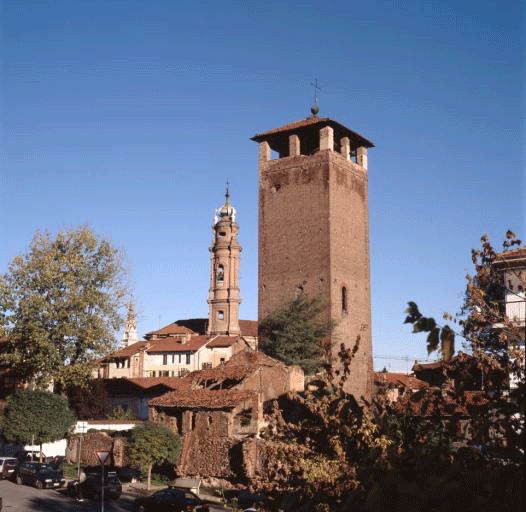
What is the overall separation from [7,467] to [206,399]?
892 cm

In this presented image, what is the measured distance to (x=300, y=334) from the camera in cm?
3850

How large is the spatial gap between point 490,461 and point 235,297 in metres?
73.3

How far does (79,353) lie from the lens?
36875 millimetres

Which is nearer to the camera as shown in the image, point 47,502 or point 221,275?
point 47,502

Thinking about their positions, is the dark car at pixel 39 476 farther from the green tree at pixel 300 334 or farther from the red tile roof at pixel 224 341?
the red tile roof at pixel 224 341

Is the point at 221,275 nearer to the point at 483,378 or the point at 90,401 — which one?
the point at 90,401

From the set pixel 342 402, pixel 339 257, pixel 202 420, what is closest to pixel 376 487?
pixel 342 402

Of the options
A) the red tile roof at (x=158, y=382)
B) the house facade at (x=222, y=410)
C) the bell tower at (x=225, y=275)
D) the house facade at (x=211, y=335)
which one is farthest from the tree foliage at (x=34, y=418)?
the bell tower at (x=225, y=275)

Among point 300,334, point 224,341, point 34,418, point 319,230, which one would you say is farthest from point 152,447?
point 224,341

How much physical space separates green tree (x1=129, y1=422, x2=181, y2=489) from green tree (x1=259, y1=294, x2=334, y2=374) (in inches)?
353

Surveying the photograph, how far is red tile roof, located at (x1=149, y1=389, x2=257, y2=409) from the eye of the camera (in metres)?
31.1

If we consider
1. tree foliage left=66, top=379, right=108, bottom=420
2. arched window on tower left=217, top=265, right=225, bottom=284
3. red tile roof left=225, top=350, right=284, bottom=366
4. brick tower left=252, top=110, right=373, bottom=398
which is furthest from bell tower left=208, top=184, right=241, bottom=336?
red tile roof left=225, top=350, right=284, bottom=366

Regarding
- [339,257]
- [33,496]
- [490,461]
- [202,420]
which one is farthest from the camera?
[339,257]

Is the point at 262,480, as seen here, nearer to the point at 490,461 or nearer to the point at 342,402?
the point at 342,402
